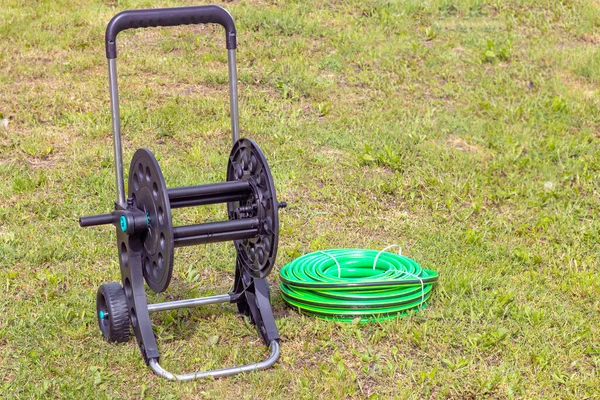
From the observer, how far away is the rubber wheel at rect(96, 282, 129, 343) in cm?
444

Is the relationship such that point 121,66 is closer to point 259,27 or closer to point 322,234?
point 259,27

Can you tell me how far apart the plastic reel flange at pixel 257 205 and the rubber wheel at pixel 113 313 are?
2.26 ft

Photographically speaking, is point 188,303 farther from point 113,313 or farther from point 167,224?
point 167,224

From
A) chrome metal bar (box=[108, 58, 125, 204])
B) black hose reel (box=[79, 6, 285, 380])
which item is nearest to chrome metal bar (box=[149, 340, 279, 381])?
black hose reel (box=[79, 6, 285, 380])

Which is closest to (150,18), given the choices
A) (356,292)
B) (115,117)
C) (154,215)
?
(115,117)

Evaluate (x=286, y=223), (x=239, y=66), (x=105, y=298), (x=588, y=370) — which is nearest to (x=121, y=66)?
(x=239, y=66)

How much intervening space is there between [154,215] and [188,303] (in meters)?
0.81

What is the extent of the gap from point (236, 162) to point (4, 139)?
11.3 feet

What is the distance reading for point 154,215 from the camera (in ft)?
13.4

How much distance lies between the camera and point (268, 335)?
4.54 metres

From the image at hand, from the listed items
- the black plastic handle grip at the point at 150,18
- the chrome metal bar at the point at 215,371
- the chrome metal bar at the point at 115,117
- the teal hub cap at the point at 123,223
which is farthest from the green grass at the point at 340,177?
the black plastic handle grip at the point at 150,18

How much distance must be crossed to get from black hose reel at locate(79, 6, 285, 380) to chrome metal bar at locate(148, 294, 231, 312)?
1cm

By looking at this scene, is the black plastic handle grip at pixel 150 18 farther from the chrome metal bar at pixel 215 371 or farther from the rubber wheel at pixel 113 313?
the chrome metal bar at pixel 215 371

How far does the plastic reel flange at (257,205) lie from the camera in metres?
4.06
